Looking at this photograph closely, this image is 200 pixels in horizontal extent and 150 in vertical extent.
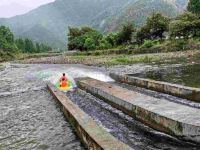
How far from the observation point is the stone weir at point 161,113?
45.5 feet

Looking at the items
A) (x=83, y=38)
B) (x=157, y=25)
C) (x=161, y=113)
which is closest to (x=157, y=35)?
(x=157, y=25)

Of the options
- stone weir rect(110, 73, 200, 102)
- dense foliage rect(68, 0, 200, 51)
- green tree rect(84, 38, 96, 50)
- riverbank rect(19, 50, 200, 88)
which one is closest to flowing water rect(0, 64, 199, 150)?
stone weir rect(110, 73, 200, 102)

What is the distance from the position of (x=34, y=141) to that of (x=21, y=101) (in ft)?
42.3

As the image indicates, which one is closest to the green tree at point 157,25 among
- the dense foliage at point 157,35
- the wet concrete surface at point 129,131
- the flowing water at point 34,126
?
the dense foliage at point 157,35

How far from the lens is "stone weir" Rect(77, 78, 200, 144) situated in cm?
1387

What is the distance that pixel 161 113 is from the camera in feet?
53.3

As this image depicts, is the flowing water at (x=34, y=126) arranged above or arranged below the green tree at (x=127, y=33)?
below

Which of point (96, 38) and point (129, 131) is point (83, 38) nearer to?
point (96, 38)

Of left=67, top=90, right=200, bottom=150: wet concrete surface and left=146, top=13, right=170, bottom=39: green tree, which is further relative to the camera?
left=146, top=13, right=170, bottom=39: green tree

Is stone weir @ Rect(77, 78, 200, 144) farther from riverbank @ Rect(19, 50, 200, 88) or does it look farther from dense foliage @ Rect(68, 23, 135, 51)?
dense foliage @ Rect(68, 23, 135, 51)

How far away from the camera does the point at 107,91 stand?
25.2m

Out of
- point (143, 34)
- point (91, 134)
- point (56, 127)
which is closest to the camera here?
point (91, 134)

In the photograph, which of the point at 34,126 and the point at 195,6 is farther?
the point at 195,6

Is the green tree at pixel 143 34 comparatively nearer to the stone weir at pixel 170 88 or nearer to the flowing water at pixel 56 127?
the stone weir at pixel 170 88
